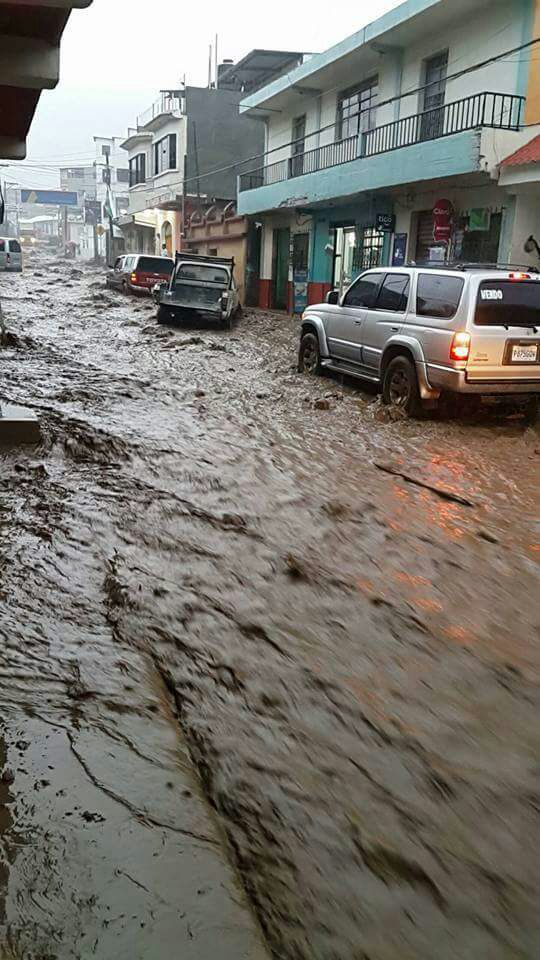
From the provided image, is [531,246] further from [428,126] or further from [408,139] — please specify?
[408,139]

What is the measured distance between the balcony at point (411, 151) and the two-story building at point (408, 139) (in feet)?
Result: 0.12

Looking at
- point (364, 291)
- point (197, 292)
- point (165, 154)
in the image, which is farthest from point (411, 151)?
point (165, 154)

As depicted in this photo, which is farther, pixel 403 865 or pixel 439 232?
pixel 439 232

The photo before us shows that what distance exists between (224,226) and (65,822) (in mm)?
33051

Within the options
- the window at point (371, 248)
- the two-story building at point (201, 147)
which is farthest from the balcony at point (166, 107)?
the window at point (371, 248)

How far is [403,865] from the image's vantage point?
8.18ft

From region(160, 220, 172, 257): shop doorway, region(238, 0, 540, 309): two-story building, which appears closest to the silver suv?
region(238, 0, 540, 309): two-story building

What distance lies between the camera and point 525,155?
47.9ft

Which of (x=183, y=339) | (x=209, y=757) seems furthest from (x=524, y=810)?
(x=183, y=339)

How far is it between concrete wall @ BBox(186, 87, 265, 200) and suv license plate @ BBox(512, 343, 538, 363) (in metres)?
33.5

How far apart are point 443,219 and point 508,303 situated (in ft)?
32.3

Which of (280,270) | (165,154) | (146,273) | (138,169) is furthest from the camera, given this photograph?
(138,169)

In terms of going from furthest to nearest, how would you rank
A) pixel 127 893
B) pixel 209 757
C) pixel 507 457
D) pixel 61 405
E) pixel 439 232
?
1. pixel 439 232
2. pixel 61 405
3. pixel 507 457
4. pixel 209 757
5. pixel 127 893

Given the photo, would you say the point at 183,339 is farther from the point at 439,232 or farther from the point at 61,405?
the point at 61,405
